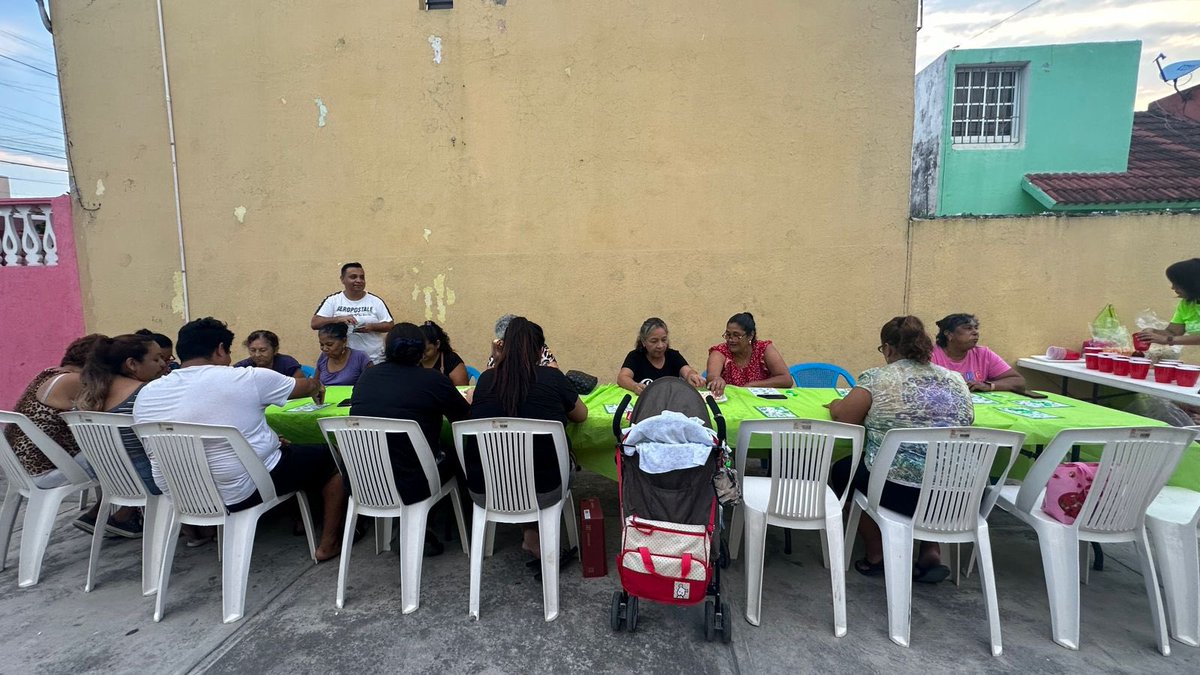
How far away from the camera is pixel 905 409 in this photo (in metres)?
2.56

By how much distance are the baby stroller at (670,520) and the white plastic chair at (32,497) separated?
282 centimetres

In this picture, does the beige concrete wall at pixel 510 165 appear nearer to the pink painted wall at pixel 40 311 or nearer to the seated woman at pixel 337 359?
the pink painted wall at pixel 40 311

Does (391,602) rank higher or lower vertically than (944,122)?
lower

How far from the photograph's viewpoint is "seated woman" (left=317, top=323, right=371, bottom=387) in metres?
4.10

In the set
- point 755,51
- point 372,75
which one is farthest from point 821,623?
point 372,75

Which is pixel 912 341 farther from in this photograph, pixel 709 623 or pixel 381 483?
pixel 381 483

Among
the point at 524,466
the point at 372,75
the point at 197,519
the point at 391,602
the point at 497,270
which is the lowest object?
the point at 391,602

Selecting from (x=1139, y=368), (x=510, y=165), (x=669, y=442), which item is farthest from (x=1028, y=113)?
(x=669, y=442)

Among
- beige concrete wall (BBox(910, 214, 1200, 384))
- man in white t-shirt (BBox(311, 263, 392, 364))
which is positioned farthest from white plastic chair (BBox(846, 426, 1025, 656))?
man in white t-shirt (BBox(311, 263, 392, 364))

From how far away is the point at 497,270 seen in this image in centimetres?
539

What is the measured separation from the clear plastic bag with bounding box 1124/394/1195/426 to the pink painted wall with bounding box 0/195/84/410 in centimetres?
920

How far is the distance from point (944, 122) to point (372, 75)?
8042 millimetres

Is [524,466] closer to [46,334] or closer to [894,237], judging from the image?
[894,237]

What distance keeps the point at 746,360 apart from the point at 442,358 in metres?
2.31
